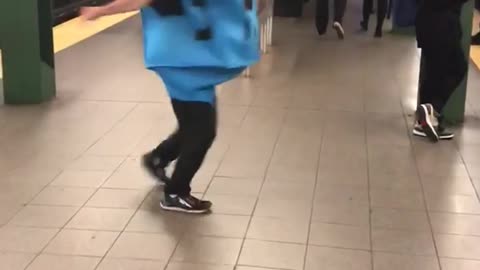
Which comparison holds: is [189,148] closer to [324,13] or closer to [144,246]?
[144,246]

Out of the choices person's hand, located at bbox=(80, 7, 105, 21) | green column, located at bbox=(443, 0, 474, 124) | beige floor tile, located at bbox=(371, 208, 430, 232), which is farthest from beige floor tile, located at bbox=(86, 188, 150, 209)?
green column, located at bbox=(443, 0, 474, 124)

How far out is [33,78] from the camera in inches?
201

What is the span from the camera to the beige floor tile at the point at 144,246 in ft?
9.60

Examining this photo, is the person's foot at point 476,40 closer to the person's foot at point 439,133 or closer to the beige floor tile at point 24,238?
the person's foot at point 439,133

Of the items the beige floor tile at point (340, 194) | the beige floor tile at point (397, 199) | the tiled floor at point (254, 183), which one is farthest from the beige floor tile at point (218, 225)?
the beige floor tile at point (397, 199)

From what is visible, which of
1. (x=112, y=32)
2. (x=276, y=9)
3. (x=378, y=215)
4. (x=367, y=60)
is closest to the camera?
(x=378, y=215)

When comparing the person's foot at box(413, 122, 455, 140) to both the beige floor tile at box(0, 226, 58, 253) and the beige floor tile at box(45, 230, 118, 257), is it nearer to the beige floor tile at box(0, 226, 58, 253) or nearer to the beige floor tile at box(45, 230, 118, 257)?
the beige floor tile at box(45, 230, 118, 257)

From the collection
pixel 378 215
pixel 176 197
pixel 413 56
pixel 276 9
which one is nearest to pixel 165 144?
pixel 176 197

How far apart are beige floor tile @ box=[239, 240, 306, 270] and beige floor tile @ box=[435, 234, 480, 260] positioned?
55 centimetres

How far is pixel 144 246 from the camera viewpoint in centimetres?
301

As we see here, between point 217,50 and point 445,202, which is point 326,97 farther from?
point 217,50

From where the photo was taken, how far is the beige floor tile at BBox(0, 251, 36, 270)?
111 inches

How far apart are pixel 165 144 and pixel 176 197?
0.30m

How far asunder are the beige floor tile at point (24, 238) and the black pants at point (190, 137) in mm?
567
